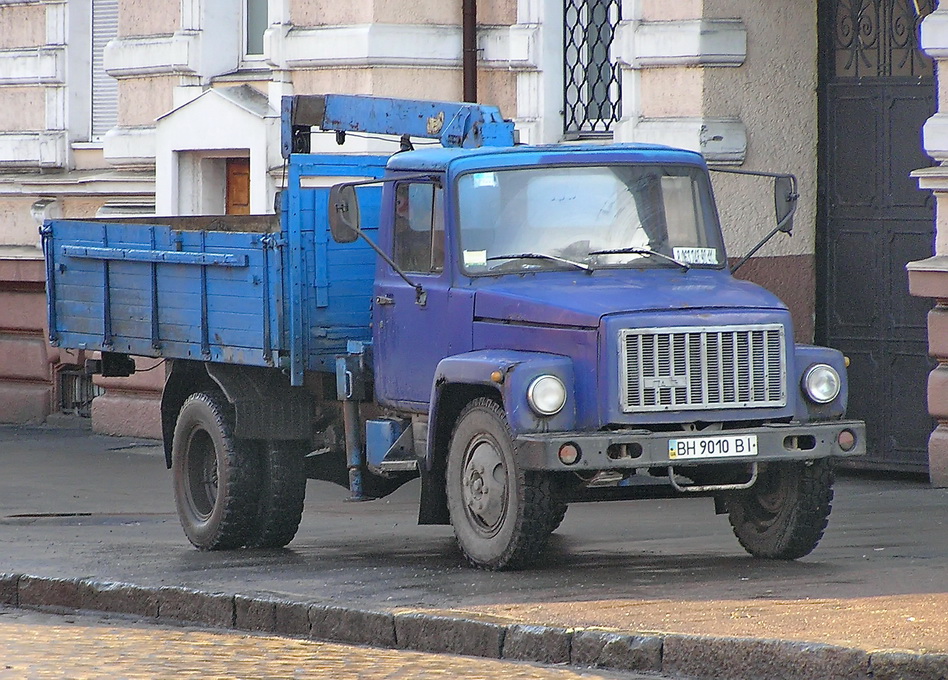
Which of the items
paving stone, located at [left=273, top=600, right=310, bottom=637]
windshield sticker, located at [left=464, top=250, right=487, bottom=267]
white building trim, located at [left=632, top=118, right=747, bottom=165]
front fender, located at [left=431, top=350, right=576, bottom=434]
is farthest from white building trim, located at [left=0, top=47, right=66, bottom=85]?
paving stone, located at [left=273, top=600, right=310, bottom=637]

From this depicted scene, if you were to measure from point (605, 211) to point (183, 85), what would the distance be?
8.30 meters

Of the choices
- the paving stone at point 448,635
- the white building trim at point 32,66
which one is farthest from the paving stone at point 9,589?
the white building trim at point 32,66

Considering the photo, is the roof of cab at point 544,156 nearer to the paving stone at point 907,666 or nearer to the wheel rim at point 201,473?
the wheel rim at point 201,473

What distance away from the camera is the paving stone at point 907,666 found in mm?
7176

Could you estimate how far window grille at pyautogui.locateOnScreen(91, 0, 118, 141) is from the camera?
19.4m

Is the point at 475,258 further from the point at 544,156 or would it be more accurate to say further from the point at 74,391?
the point at 74,391

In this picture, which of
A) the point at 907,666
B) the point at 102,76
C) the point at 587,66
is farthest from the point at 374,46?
the point at 907,666

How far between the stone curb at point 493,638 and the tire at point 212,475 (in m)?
1.51

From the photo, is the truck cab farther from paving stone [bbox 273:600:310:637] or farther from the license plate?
paving stone [bbox 273:600:310:637]

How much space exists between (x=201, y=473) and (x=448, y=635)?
3.98 meters

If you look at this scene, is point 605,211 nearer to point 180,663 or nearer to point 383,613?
point 383,613

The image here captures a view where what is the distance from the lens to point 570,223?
10312mm

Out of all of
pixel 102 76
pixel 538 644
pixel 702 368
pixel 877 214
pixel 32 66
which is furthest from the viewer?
pixel 32 66

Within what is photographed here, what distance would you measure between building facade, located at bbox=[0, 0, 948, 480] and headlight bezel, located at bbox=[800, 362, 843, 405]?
3949 millimetres
